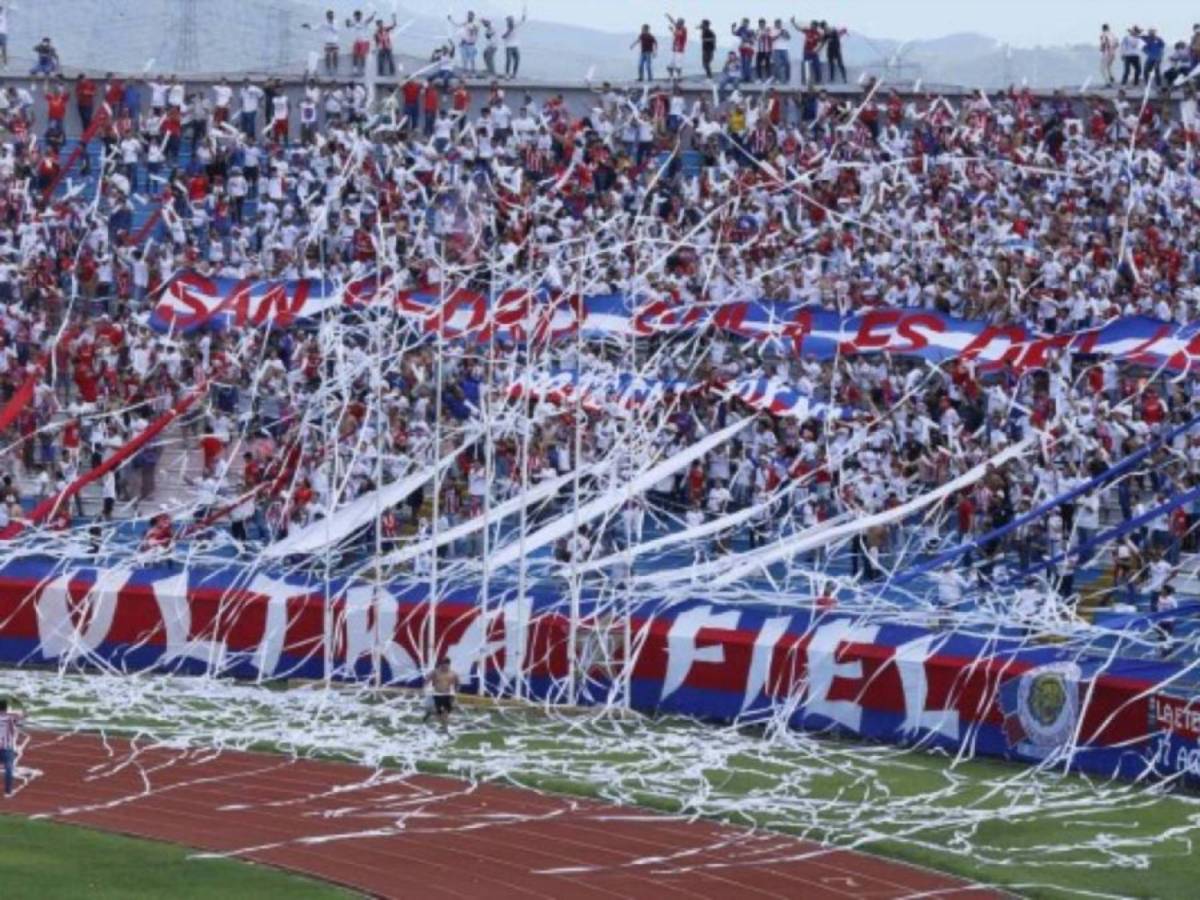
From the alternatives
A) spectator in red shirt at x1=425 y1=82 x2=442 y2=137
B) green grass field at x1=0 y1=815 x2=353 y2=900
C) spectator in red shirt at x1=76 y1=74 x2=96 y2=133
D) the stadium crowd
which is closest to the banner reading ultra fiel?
the stadium crowd

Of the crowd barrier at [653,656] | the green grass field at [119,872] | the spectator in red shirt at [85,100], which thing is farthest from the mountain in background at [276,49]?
the green grass field at [119,872]

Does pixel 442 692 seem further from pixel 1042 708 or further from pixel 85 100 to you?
pixel 85 100

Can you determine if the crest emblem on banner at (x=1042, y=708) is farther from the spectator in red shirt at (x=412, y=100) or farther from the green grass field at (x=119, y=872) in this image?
the spectator in red shirt at (x=412, y=100)

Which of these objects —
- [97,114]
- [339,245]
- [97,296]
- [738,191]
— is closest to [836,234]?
[738,191]

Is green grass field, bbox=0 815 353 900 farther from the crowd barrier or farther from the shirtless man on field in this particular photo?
the crowd barrier

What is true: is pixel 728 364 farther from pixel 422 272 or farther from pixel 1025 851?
pixel 1025 851

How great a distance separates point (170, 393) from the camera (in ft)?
147

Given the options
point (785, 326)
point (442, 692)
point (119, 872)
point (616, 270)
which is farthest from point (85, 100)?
point (119, 872)

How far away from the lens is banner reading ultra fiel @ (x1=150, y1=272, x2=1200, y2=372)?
40.1 m

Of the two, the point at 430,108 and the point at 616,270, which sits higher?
the point at 430,108

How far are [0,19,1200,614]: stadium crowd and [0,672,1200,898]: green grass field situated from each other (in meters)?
2.33

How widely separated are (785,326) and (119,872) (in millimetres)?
15580

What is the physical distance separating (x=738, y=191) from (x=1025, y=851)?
810 inches

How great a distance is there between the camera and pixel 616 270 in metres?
45.8
